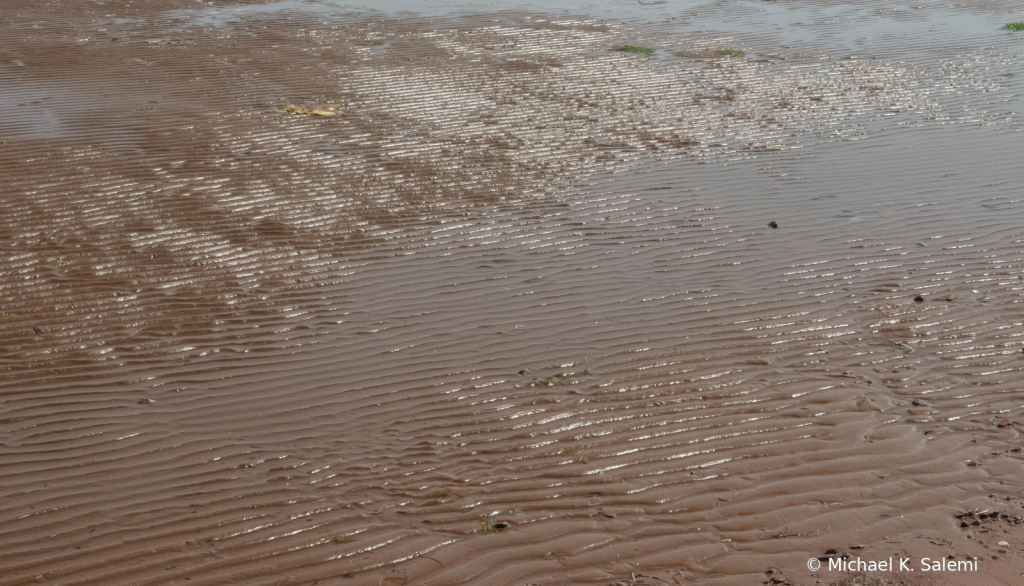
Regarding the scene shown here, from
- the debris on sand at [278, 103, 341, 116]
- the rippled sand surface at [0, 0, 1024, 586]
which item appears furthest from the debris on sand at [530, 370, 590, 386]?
the debris on sand at [278, 103, 341, 116]

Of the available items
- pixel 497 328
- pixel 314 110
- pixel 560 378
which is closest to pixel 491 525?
pixel 560 378

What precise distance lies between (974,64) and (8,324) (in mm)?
15424

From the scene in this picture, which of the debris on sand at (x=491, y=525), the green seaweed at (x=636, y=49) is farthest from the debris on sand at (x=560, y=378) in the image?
the green seaweed at (x=636, y=49)

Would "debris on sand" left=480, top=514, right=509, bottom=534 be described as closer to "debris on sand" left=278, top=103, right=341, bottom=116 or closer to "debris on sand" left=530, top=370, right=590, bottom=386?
"debris on sand" left=530, top=370, right=590, bottom=386

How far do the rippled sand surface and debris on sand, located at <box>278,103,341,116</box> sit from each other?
0.87 ft

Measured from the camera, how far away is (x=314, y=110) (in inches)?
458

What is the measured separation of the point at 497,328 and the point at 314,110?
6.28 metres

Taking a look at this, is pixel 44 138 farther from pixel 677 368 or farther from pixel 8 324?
pixel 677 368

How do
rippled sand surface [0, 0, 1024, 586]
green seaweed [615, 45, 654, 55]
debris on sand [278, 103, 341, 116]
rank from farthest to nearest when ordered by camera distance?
green seaweed [615, 45, 654, 55]
debris on sand [278, 103, 341, 116]
rippled sand surface [0, 0, 1024, 586]

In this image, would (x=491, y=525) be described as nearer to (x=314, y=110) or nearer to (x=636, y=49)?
(x=314, y=110)

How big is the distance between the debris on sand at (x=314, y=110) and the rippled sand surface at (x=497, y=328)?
0.87 ft

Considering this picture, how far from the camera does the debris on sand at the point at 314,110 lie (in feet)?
37.9

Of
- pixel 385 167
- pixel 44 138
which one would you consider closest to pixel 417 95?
pixel 385 167

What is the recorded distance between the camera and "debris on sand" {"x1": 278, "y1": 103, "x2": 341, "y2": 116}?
11.5 meters
